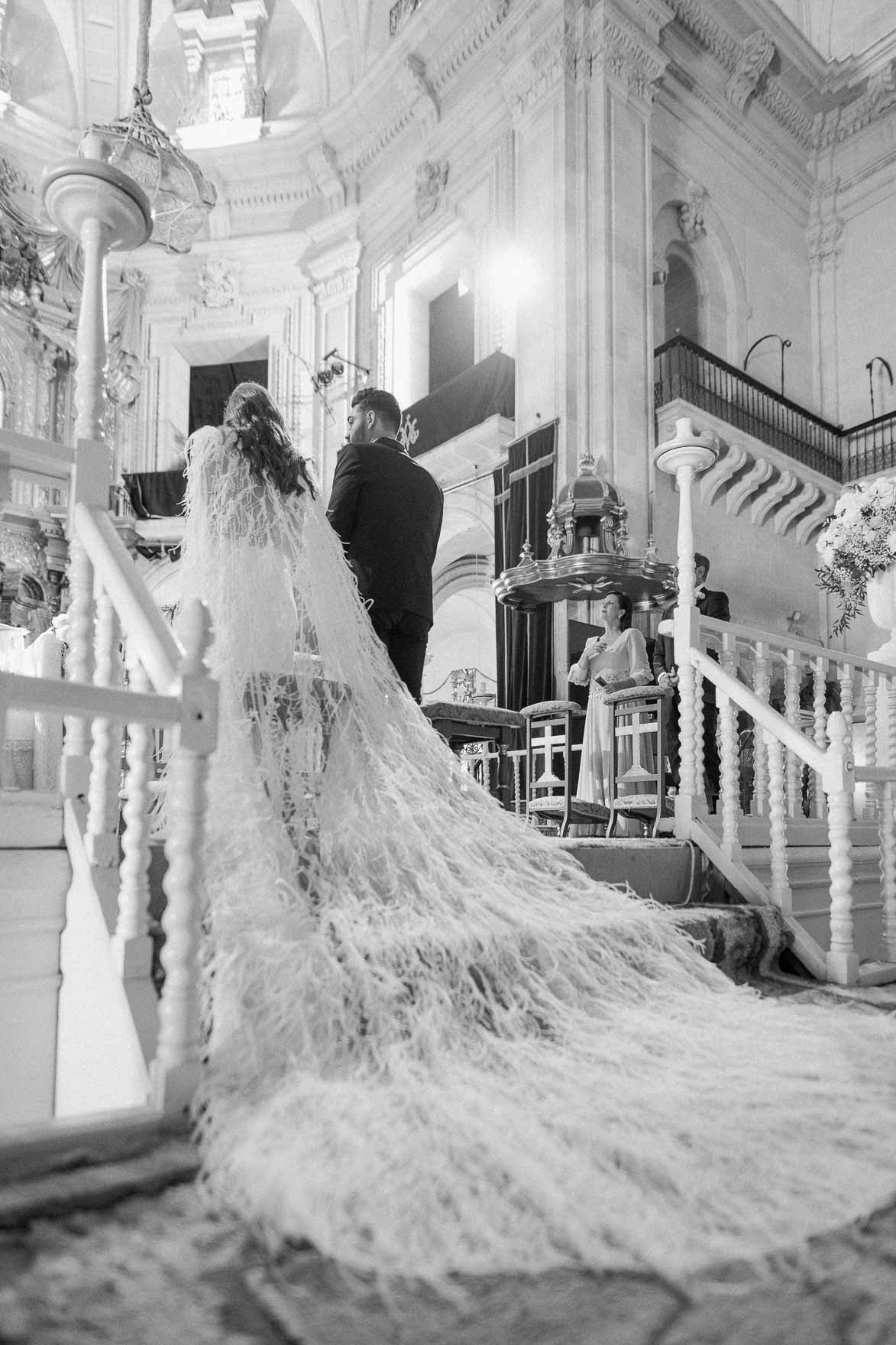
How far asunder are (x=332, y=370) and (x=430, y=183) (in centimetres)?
259

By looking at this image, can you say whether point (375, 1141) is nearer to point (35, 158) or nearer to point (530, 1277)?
point (530, 1277)

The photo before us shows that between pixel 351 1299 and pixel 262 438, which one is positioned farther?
pixel 262 438

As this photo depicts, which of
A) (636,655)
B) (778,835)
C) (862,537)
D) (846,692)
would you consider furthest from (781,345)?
(778,835)

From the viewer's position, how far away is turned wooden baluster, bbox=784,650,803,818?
4613 mm

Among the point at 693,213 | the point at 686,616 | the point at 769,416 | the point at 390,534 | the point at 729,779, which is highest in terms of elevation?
the point at 693,213

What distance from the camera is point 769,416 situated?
11.5 m

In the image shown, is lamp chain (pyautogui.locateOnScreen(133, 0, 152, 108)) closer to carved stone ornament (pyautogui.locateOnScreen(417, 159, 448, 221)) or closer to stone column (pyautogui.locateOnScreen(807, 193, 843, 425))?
carved stone ornament (pyautogui.locateOnScreen(417, 159, 448, 221))

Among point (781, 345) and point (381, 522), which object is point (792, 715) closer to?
point (381, 522)

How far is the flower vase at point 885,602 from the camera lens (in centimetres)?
551

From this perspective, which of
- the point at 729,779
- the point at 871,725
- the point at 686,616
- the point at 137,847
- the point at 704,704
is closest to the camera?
the point at 137,847

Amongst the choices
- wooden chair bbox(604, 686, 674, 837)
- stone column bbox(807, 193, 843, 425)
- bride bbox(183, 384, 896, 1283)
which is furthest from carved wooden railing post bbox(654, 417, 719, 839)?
stone column bbox(807, 193, 843, 425)

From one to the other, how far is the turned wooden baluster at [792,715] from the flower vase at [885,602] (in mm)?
1062

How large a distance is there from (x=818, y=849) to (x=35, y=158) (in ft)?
49.8

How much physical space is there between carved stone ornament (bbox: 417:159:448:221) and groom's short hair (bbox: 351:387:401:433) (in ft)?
31.0
